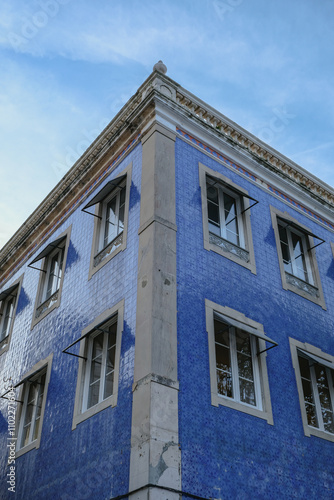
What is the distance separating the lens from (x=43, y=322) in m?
14.0

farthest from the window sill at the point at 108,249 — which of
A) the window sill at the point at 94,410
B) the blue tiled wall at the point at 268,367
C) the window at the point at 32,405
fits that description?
the window sill at the point at 94,410

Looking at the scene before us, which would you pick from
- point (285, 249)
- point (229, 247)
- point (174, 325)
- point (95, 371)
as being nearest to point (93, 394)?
point (95, 371)

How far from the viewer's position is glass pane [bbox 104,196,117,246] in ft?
42.2

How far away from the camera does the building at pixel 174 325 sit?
30.5ft

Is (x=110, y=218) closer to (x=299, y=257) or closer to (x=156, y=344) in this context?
(x=156, y=344)

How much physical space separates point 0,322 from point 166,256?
28.2ft

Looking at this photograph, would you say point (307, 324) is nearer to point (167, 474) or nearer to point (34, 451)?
point (167, 474)

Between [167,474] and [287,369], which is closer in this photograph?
[167,474]

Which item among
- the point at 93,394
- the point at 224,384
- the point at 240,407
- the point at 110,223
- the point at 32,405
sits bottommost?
the point at 240,407

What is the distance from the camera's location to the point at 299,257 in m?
14.4

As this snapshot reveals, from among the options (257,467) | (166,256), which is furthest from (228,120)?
(257,467)

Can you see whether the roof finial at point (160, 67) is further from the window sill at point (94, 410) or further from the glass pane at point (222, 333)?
the window sill at point (94, 410)

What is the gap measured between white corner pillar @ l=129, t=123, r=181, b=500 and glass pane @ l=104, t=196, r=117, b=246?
1404 mm

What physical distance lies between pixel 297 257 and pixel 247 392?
480 cm
